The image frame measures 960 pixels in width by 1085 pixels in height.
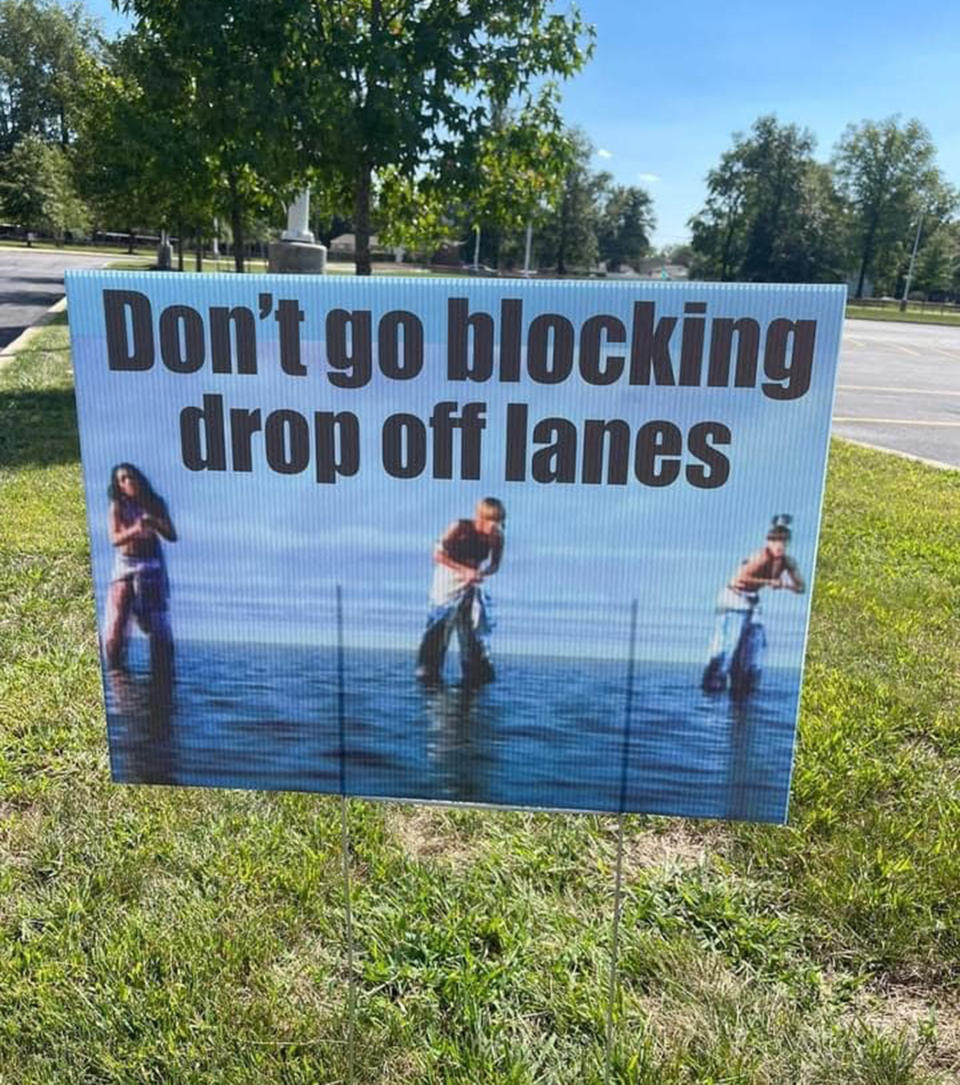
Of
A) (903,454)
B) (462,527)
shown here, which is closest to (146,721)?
(462,527)

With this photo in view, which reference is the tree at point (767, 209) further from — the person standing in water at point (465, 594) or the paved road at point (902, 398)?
the person standing in water at point (465, 594)

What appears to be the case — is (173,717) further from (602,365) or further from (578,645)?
(602,365)

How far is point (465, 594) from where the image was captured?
189 cm

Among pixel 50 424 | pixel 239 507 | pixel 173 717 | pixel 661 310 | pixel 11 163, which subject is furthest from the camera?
pixel 11 163

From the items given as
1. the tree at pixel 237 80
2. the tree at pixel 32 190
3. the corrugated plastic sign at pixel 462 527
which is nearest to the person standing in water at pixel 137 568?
the corrugated plastic sign at pixel 462 527

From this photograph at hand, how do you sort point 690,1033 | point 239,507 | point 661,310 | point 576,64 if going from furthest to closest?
point 576,64, point 690,1033, point 239,507, point 661,310

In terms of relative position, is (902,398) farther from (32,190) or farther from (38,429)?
(32,190)

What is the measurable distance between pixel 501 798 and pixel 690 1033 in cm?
87

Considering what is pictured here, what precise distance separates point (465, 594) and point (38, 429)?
8067mm

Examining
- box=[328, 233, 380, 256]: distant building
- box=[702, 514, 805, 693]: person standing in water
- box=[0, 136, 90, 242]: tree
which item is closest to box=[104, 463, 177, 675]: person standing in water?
box=[702, 514, 805, 693]: person standing in water

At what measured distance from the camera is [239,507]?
6.13 ft

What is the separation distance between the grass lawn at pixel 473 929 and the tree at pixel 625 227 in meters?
80.3

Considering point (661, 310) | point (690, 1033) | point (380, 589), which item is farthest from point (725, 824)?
point (661, 310)

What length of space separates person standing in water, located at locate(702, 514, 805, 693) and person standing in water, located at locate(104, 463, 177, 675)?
1.14 meters
